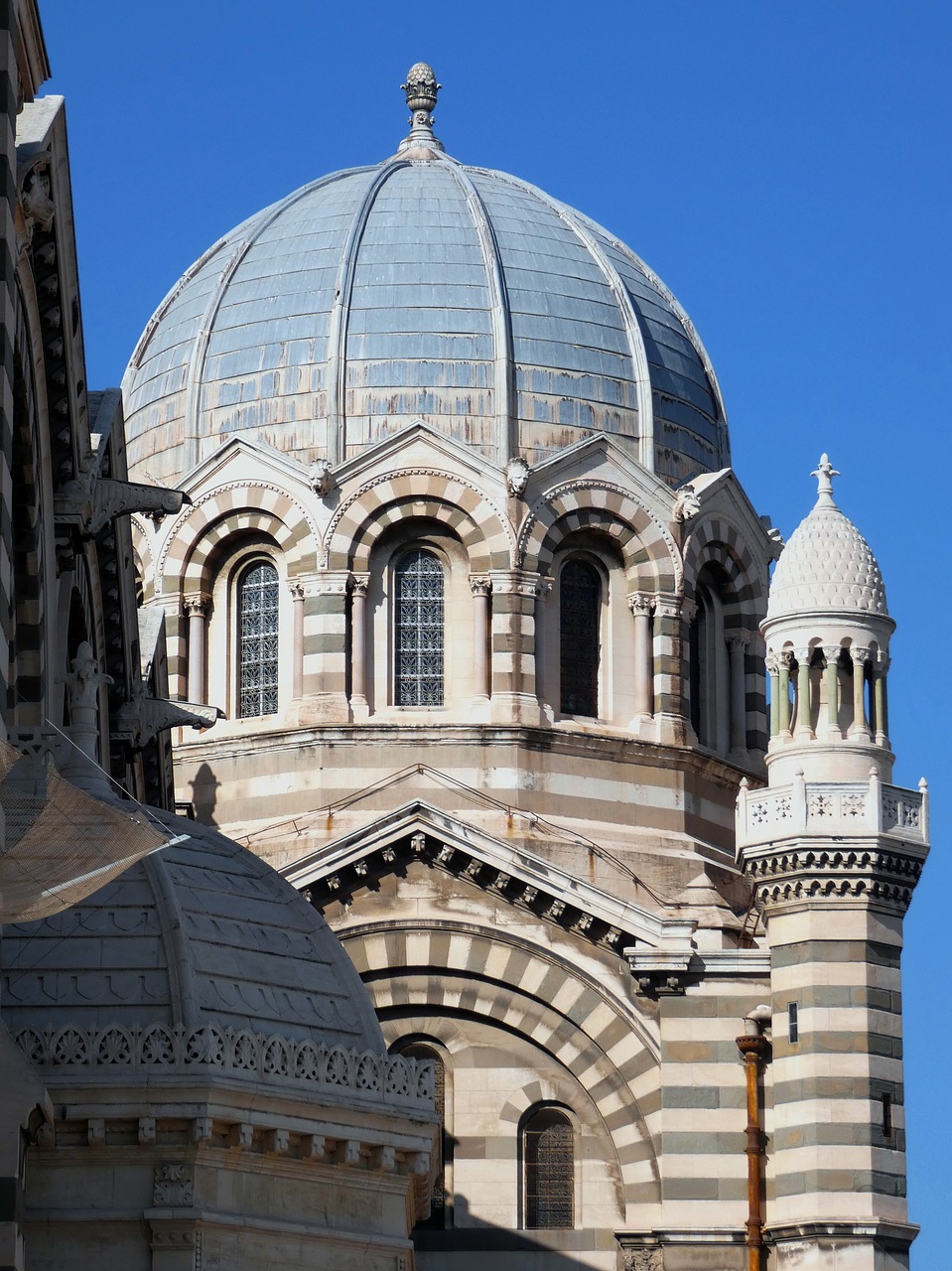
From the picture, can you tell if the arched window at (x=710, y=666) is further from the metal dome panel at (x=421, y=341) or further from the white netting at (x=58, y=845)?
the white netting at (x=58, y=845)

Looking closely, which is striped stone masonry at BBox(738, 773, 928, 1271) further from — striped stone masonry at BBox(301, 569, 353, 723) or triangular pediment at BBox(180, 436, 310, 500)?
triangular pediment at BBox(180, 436, 310, 500)

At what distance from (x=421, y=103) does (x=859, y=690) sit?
17.1 meters

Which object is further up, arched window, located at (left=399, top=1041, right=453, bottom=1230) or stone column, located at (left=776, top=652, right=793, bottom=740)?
stone column, located at (left=776, top=652, right=793, bottom=740)

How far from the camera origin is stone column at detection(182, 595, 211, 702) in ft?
148

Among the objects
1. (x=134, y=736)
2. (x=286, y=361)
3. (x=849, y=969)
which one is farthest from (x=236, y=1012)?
(x=286, y=361)

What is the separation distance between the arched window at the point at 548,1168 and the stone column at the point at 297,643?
294 inches

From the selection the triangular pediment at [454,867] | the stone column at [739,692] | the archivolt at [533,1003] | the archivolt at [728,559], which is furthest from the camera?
the stone column at [739,692]

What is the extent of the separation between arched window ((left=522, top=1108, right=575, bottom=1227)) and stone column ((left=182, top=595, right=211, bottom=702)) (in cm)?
857

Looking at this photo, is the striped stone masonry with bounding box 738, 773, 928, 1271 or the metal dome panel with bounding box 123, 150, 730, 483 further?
the metal dome panel with bounding box 123, 150, 730, 483

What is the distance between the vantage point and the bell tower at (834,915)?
3659 centimetres

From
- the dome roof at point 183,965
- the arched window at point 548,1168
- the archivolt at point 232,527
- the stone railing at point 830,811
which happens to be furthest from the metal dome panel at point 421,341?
the dome roof at point 183,965

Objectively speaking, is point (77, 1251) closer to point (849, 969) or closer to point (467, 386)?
point (849, 969)

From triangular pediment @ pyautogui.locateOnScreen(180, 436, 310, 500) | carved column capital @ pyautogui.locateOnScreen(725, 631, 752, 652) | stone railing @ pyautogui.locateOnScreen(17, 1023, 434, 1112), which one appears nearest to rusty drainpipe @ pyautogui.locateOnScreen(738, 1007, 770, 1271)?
carved column capital @ pyautogui.locateOnScreen(725, 631, 752, 652)

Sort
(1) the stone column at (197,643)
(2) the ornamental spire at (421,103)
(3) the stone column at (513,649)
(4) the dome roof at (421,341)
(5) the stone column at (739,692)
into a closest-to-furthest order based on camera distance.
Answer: (3) the stone column at (513,649), (1) the stone column at (197,643), (4) the dome roof at (421,341), (5) the stone column at (739,692), (2) the ornamental spire at (421,103)
